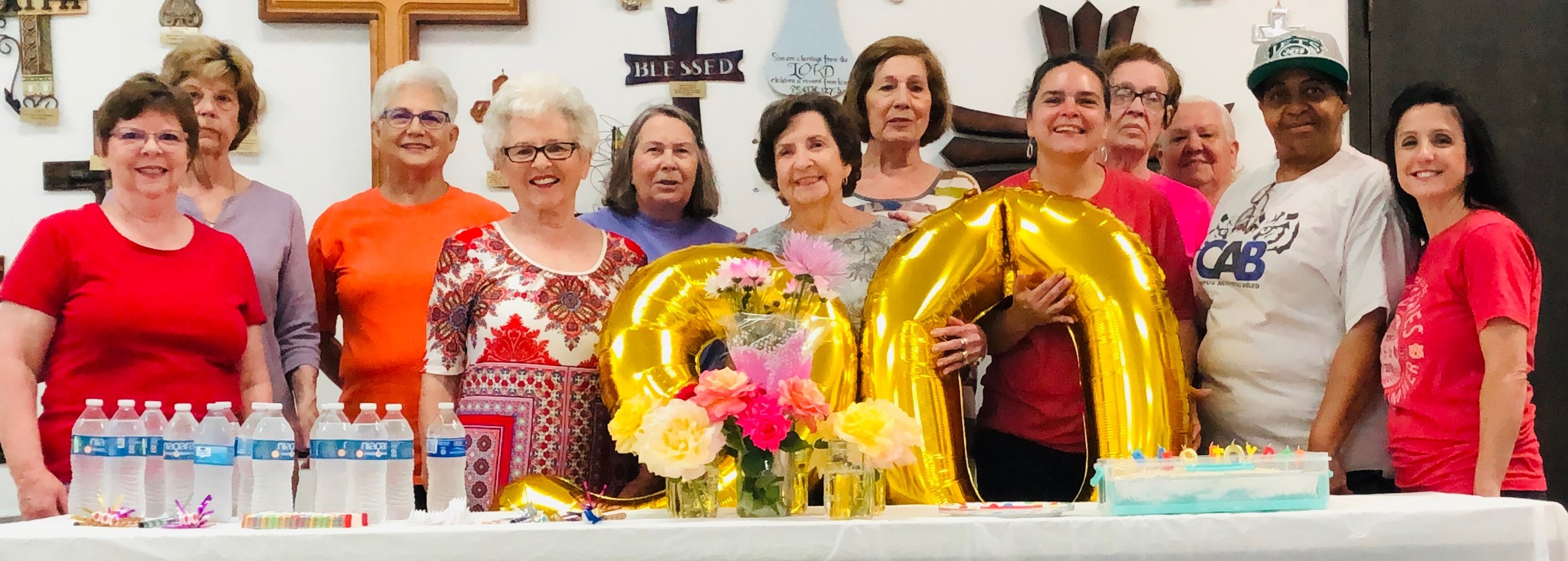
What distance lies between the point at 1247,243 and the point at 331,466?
167 centimetres

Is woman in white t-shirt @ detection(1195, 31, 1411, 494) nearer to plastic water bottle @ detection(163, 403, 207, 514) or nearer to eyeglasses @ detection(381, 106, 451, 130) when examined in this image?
eyeglasses @ detection(381, 106, 451, 130)

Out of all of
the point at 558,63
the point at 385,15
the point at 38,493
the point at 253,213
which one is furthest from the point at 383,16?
the point at 38,493

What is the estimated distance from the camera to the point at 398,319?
264 cm

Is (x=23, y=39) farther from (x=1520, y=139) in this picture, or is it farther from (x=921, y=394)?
(x=1520, y=139)

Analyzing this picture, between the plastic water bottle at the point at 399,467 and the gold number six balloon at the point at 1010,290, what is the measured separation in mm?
747

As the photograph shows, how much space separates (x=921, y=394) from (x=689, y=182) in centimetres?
79

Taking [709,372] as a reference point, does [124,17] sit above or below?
above

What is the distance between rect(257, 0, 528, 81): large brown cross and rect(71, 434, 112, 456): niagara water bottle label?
4.62ft

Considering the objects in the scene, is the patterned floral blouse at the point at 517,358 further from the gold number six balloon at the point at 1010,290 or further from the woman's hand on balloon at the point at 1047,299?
the woman's hand on balloon at the point at 1047,299

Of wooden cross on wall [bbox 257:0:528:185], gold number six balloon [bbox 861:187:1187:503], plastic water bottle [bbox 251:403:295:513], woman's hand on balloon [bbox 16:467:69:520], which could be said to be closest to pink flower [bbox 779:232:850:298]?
gold number six balloon [bbox 861:187:1187:503]

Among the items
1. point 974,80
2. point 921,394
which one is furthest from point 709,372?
point 974,80

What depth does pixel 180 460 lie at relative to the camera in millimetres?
1941

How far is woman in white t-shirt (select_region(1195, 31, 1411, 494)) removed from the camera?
2342 mm

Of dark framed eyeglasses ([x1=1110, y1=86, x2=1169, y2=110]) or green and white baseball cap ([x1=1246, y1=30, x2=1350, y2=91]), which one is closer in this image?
green and white baseball cap ([x1=1246, y1=30, x2=1350, y2=91])
